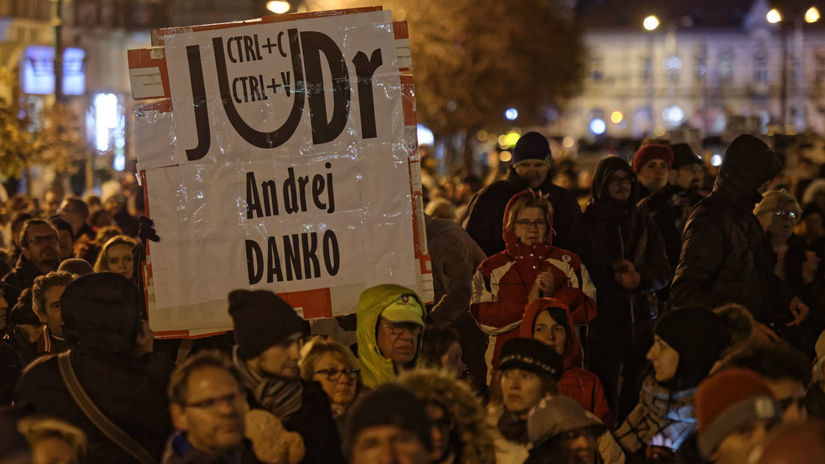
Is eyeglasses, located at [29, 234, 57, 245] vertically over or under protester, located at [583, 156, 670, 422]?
over

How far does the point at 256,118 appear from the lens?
6660 mm

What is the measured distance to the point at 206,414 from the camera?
4.28 meters

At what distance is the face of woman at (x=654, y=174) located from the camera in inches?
393

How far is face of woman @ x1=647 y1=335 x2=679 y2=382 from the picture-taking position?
5.70 m

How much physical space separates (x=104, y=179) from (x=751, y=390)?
22.4 meters

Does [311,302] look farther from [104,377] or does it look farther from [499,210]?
[499,210]

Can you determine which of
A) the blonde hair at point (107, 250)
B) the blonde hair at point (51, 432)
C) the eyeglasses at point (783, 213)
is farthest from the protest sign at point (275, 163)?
the eyeglasses at point (783, 213)

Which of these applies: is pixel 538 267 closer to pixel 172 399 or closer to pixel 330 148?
pixel 330 148

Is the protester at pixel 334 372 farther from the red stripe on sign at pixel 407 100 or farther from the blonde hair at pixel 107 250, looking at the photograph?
the blonde hair at pixel 107 250

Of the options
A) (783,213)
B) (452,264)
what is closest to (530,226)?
(452,264)

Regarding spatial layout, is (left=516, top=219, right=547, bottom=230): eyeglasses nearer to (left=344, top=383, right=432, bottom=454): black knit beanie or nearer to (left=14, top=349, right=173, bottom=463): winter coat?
(left=14, top=349, right=173, bottom=463): winter coat

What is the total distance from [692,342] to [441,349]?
1252mm

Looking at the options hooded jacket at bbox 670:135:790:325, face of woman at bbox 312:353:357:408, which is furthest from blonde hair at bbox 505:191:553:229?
face of woman at bbox 312:353:357:408

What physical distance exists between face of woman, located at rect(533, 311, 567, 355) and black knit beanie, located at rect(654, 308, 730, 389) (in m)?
0.99
